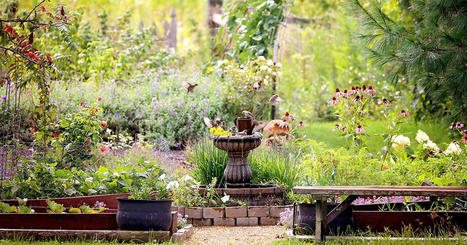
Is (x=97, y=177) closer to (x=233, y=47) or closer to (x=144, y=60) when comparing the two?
(x=233, y=47)

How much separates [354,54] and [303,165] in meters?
6.72

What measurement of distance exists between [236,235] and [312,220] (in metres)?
0.69

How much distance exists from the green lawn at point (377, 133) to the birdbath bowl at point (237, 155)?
9.70ft

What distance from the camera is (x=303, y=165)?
5.63 metres

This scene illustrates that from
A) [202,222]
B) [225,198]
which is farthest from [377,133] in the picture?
[202,222]

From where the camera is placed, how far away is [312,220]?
13.2 feet

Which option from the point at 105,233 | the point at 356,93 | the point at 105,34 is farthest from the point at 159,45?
the point at 105,233

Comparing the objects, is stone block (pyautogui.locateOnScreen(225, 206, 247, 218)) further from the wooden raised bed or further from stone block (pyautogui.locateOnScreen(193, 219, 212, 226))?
the wooden raised bed

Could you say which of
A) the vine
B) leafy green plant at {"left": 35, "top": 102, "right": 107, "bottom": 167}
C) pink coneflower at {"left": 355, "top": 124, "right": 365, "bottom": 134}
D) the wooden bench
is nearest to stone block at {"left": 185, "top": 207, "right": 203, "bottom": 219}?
the wooden bench

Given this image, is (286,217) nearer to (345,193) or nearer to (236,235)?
(236,235)

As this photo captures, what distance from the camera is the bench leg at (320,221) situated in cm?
381

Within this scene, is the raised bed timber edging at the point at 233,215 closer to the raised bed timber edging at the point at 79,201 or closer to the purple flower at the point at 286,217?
the purple flower at the point at 286,217

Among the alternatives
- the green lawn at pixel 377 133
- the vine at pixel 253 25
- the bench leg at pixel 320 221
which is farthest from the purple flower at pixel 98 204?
the vine at pixel 253 25

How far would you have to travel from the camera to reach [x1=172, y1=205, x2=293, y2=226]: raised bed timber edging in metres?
4.80
